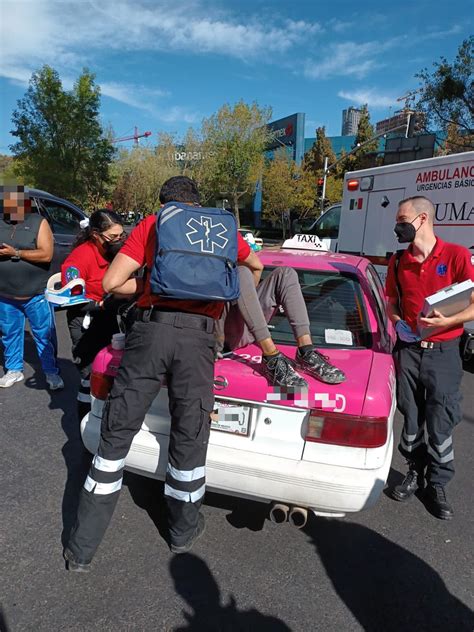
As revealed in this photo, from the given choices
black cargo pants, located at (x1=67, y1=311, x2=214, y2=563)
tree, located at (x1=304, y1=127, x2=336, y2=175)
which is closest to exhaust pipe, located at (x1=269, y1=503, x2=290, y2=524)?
black cargo pants, located at (x1=67, y1=311, x2=214, y2=563)

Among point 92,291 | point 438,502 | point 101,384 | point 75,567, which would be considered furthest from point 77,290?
point 438,502

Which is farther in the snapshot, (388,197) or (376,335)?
(388,197)

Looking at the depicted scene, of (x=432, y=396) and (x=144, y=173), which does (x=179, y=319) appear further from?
(x=144, y=173)

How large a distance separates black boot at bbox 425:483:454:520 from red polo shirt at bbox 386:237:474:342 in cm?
99

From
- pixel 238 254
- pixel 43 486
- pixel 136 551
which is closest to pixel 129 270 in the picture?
pixel 238 254

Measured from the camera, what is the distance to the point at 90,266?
3.49 meters

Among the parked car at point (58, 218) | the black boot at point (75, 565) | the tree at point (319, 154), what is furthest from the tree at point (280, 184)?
the black boot at point (75, 565)

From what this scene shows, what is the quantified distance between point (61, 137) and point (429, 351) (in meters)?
19.2

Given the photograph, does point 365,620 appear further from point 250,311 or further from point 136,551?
point 250,311

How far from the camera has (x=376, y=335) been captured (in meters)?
2.84

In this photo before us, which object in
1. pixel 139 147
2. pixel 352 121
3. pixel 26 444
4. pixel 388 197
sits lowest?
pixel 26 444

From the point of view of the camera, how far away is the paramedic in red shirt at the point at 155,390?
2.20 metres

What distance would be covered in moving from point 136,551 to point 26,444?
156 cm

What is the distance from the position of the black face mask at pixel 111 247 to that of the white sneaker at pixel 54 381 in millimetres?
1731
